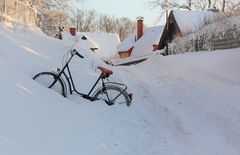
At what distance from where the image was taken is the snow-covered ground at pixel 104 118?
21.2 ft

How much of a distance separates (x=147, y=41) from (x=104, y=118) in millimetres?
47851

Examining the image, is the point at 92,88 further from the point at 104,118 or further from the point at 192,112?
the point at 192,112

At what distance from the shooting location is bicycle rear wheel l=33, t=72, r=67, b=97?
9961 mm

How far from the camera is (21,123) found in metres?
6.38

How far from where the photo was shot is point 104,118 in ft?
29.6

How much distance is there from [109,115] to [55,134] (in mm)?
2655

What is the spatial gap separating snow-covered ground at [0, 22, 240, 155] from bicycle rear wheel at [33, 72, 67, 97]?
0.84 ft

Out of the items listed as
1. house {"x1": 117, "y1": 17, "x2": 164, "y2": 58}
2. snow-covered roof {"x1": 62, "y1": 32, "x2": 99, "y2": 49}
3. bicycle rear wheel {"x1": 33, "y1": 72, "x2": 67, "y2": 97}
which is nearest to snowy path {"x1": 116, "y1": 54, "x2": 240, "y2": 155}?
bicycle rear wheel {"x1": 33, "y1": 72, "x2": 67, "y2": 97}

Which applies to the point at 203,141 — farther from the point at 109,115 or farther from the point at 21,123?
the point at 21,123

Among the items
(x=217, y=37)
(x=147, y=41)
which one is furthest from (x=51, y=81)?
(x=147, y=41)

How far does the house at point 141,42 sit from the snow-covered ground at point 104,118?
40035 millimetres

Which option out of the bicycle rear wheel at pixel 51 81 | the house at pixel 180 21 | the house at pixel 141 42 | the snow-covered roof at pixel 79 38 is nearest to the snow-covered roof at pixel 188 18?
the house at pixel 180 21

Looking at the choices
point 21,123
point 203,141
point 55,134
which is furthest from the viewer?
point 203,141

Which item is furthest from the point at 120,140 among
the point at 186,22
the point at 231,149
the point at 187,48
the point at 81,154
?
the point at 186,22
